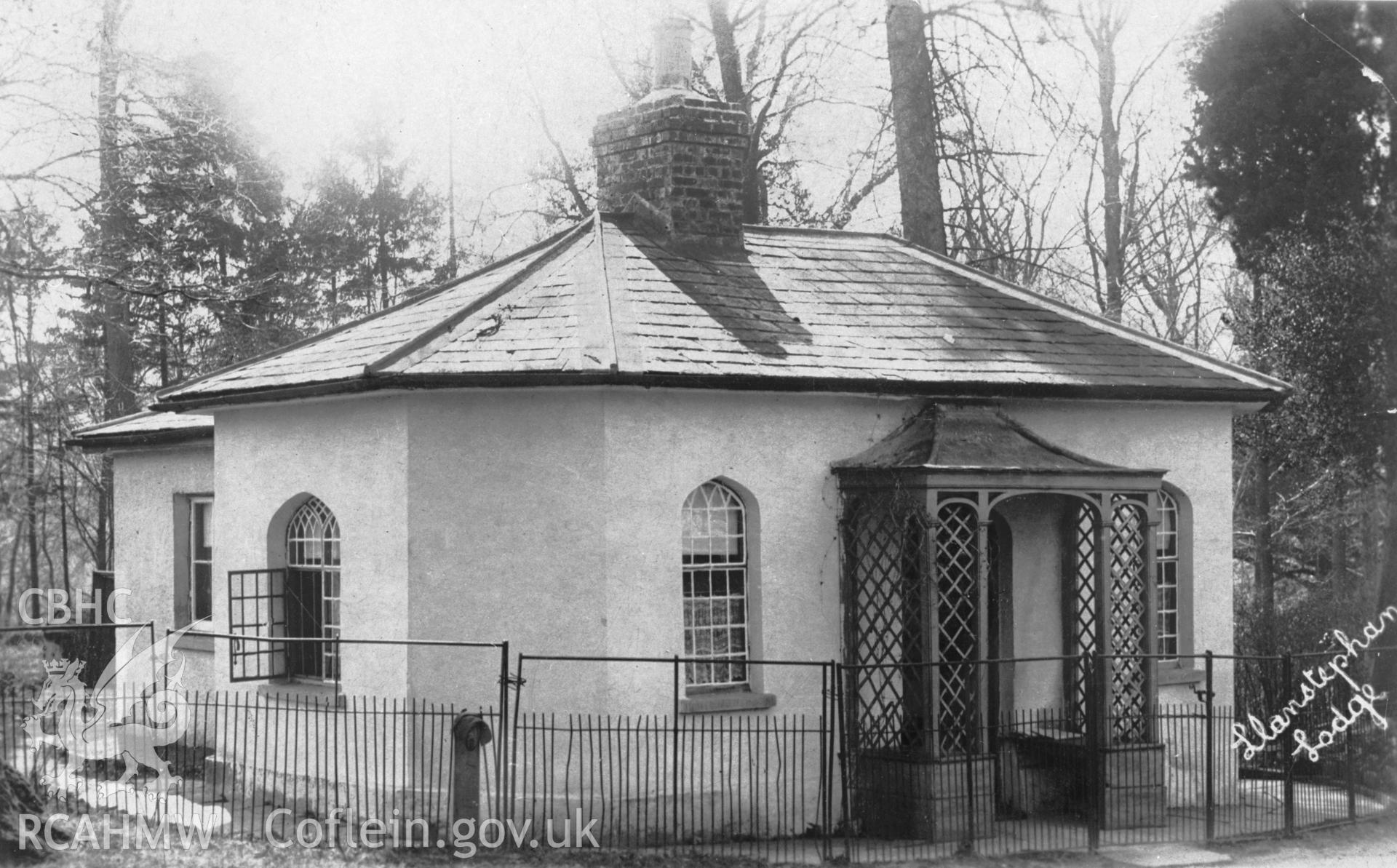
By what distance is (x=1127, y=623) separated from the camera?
15453 mm

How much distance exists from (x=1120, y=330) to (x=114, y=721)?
478 inches

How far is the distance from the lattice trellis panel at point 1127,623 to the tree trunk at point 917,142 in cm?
893

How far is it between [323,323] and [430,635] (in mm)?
24805

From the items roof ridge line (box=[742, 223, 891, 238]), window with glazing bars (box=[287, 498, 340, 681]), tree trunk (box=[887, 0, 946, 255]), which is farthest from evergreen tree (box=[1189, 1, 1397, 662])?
window with glazing bars (box=[287, 498, 340, 681])

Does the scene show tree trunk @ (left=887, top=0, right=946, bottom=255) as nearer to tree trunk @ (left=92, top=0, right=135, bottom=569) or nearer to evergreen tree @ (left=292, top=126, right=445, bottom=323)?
tree trunk @ (left=92, top=0, right=135, bottom=569)

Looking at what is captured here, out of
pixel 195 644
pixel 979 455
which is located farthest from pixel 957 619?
pixel 195 644

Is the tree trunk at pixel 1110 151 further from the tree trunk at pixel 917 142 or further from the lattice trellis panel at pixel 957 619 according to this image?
the lattice trellis panel at pixel 957 619

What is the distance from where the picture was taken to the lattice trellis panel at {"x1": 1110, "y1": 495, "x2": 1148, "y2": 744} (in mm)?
14875

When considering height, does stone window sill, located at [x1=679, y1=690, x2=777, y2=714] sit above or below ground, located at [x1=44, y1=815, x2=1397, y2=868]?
above

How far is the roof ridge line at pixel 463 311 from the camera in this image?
44.8 ft

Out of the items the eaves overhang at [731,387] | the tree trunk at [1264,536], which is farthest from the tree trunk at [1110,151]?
the eaves overhang at [731,387]

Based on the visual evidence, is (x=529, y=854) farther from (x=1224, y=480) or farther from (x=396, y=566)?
(x=1224, y=480)

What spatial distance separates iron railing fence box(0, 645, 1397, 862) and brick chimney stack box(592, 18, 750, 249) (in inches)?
209

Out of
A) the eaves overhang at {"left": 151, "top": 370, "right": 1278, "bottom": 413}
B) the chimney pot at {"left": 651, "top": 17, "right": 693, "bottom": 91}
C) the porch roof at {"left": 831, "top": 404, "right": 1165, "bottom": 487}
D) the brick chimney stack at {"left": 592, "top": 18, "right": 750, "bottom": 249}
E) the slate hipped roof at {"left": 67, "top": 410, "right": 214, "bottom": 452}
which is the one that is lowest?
the porch roof at {"left": 831, "top": 404, "right": 1165, "bottom": 487}
